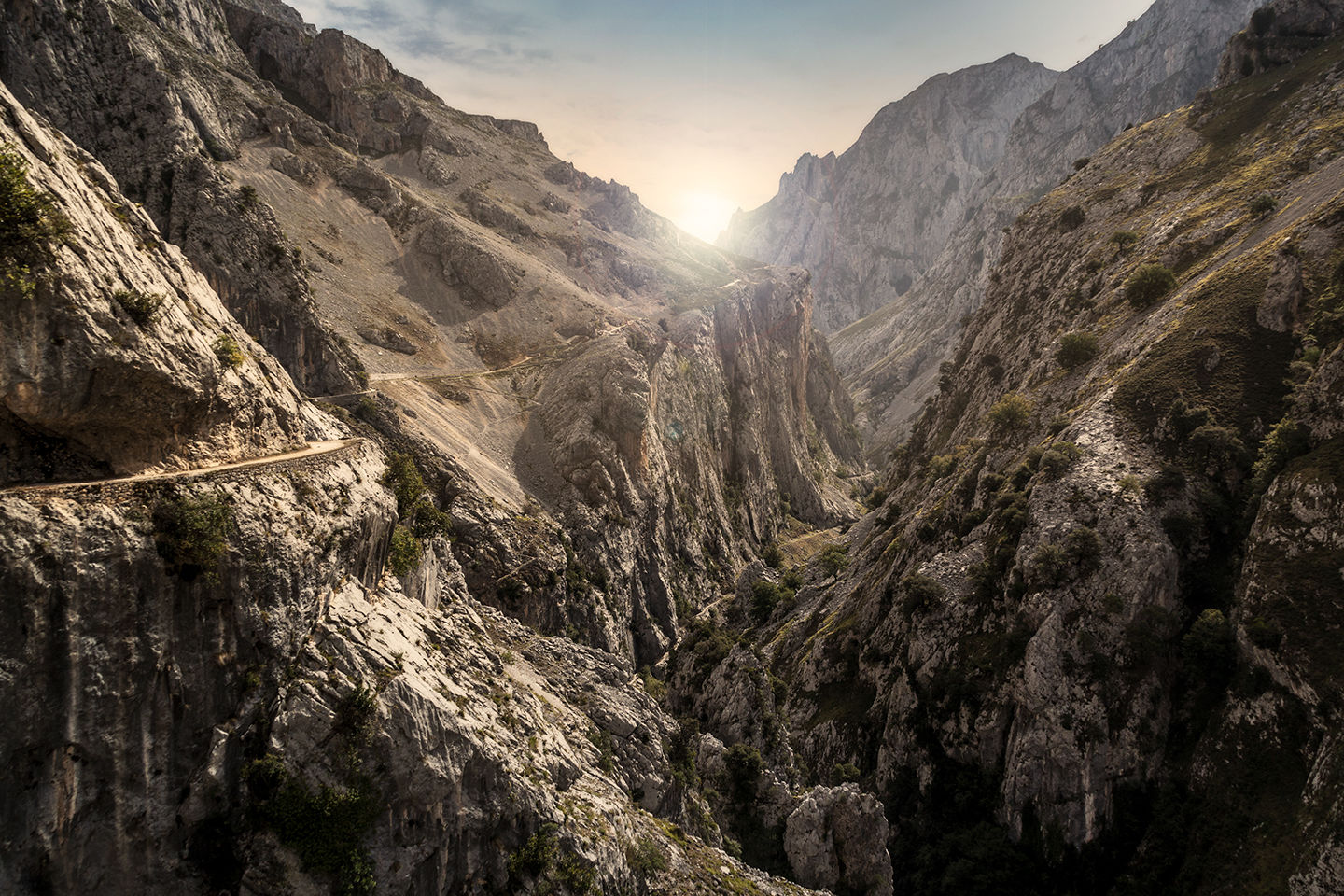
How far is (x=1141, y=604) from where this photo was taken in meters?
38.2

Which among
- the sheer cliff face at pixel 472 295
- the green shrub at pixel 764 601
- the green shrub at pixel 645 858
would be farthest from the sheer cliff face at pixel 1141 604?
the sheer cliff face at pixel 472 295

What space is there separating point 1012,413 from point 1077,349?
863cm

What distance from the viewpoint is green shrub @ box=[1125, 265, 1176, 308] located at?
56906mm

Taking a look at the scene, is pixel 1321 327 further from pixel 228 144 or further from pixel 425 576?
pixel 228 144

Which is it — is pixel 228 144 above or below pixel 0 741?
above

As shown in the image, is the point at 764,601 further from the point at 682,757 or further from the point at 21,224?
the point at 21,224

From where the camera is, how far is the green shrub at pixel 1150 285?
5691 centimetres

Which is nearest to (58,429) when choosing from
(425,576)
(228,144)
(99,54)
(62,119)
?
(425,576)

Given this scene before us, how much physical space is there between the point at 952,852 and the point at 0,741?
4578 cm

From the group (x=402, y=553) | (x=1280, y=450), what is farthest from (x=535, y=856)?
(x=1280, y=450)

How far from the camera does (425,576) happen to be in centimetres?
2947

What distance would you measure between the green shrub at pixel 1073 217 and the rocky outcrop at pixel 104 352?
97459mm

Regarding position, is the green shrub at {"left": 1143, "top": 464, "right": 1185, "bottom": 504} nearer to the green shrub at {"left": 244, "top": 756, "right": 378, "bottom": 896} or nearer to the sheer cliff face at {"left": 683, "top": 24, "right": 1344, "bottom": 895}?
the sheer cliff face at {"left": 683, "top": 24, "right": 1344, "bottom": 895}

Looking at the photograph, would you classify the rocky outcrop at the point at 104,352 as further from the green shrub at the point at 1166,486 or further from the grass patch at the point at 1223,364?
the grass patch at the point at 1223,364
